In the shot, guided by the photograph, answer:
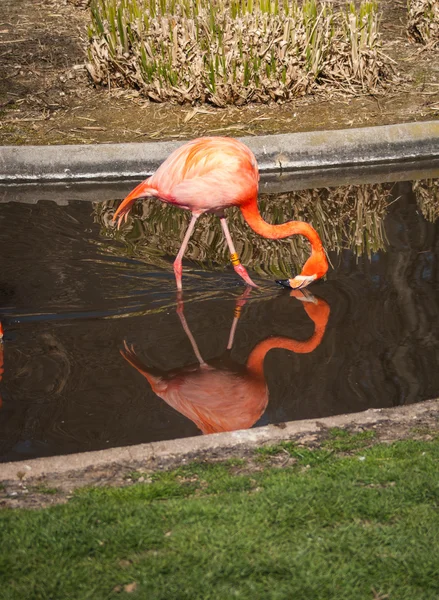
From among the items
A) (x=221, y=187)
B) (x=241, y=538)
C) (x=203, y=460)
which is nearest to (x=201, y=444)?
(x=203, y=460)

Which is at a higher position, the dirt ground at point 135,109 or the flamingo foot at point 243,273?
the dirt ground at point 135,109

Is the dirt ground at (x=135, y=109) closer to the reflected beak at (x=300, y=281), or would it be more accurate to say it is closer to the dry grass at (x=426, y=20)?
the dry grass at (x=426, y=20)

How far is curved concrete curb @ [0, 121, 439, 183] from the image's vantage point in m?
9.52

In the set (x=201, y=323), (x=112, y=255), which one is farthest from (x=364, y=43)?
(x=201, y=323)

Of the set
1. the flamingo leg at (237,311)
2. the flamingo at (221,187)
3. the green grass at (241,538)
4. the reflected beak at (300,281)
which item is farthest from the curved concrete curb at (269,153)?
the green grass at (241,538)

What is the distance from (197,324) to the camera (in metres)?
6.46

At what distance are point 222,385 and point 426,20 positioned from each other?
9251 mm

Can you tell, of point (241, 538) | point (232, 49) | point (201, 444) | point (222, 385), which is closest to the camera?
point (241, 538)

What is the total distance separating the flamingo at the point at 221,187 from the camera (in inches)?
261

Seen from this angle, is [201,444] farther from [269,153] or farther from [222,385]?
[269,153]

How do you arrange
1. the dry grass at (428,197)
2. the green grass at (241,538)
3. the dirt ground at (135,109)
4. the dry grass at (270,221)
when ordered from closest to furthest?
the green grass at (241,538), the dry grass at (270,221), the dry grass at (428,197), the dirt ground at (135,109)

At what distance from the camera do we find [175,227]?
8.42 m

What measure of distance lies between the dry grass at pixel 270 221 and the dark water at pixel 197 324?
0.02 meters

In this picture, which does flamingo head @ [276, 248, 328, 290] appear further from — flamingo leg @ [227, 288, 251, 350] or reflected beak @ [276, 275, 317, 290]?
flamingo leg @ [227, 288, 251, 350]
